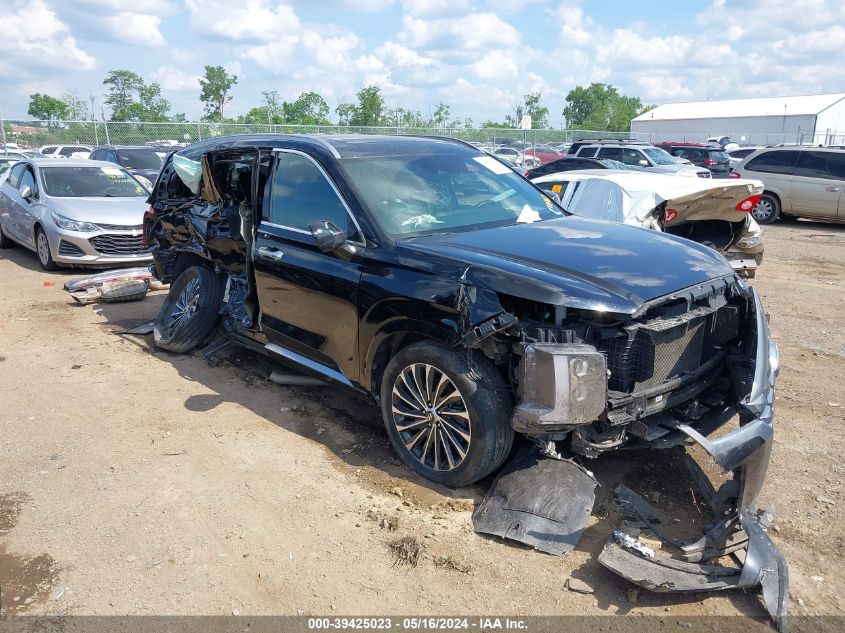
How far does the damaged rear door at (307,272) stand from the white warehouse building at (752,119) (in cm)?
5097

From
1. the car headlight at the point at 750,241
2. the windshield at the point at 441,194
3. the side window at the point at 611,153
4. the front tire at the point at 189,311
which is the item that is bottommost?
the front tire at the point at 189,311

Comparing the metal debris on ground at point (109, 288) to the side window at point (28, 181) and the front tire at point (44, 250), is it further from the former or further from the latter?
the side window at point (28, 181)

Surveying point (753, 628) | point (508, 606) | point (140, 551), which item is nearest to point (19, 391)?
point (140, 551)

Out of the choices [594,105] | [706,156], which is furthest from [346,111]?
[594,105]

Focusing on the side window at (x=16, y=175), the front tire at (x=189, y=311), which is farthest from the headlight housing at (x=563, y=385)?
the side window at (x=16, y=175)

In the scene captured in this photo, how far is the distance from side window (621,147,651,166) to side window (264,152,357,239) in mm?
15410

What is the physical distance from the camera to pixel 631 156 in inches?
752

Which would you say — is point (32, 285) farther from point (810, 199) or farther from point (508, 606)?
point (810, 199)

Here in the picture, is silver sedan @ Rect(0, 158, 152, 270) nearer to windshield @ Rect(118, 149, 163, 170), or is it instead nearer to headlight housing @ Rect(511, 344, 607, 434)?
windshield @ Rect(118, 149, 163, 170)

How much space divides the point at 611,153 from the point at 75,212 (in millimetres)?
14593

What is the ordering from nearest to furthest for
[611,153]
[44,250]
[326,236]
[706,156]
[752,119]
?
[326,236] < [44,250] < [611,153] < [706,156] < [752,119]

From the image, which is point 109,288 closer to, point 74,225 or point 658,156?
point 74,225

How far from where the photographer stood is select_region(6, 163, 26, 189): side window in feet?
39.1

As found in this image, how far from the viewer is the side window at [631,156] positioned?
18767 millimetres
